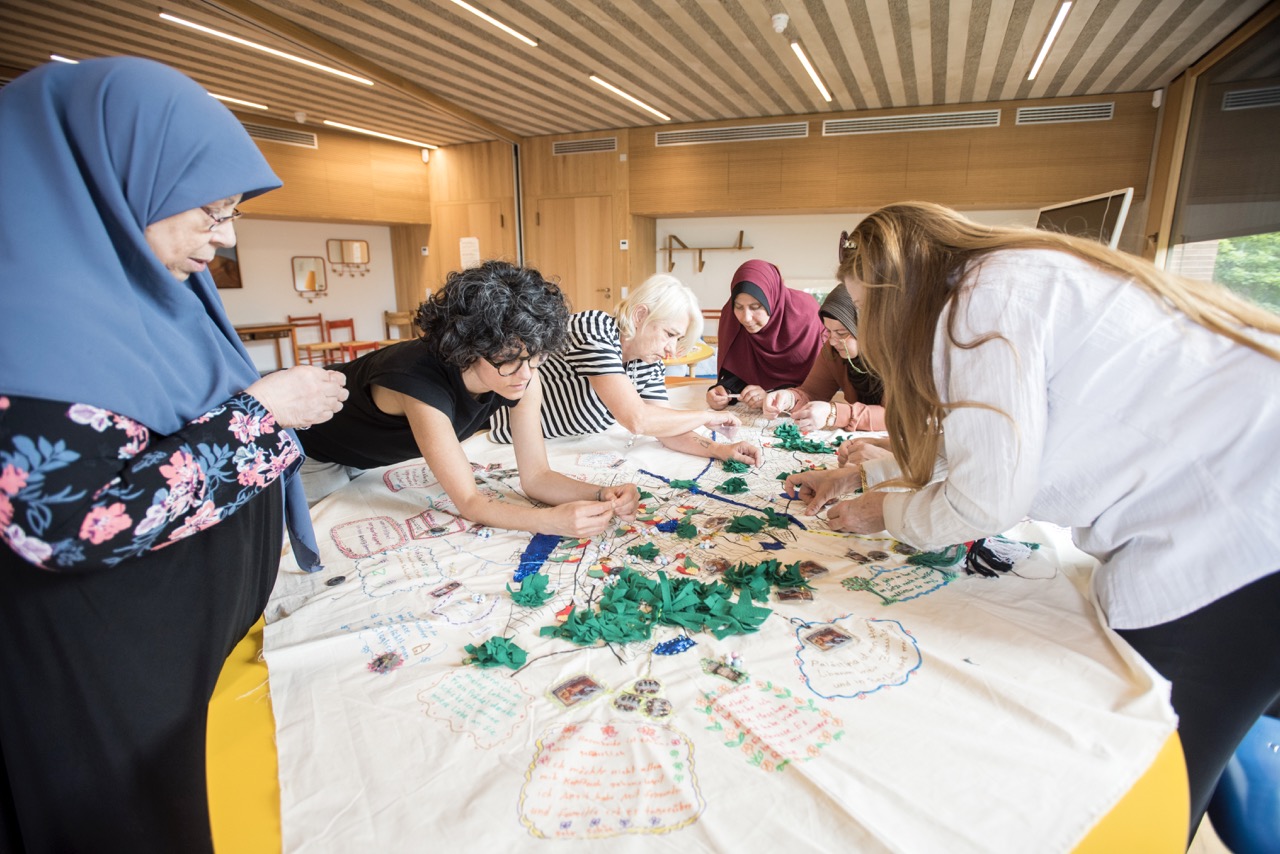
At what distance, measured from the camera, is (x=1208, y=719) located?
3.06 feet

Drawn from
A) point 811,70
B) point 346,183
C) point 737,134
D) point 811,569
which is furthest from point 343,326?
point 811,569

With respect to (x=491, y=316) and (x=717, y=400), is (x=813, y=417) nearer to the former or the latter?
(x=717, y=400)

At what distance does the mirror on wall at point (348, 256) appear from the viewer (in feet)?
28.2

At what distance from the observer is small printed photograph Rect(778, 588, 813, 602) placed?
1.15 m

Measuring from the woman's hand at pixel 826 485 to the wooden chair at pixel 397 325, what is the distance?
8.33m

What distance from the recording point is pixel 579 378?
228 centimetres

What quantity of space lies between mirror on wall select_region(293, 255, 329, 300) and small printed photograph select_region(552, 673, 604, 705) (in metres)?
8.72

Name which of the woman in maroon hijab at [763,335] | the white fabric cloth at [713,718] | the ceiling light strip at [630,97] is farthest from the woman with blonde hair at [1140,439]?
the ceiling light strip at [630,97]

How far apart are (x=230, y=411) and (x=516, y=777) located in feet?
2.03

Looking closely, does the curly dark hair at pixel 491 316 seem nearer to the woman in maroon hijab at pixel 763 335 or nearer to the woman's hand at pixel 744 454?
the woman's hand at pixel 744 454

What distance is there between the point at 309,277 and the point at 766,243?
229 inches

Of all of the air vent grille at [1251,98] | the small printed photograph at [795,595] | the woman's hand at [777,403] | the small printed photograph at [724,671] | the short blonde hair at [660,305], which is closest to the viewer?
the small printed photograph at [724,671]

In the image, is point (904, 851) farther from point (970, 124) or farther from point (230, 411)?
point (970, 124)

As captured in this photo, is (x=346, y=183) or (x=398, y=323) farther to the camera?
(x=398, y=323)
